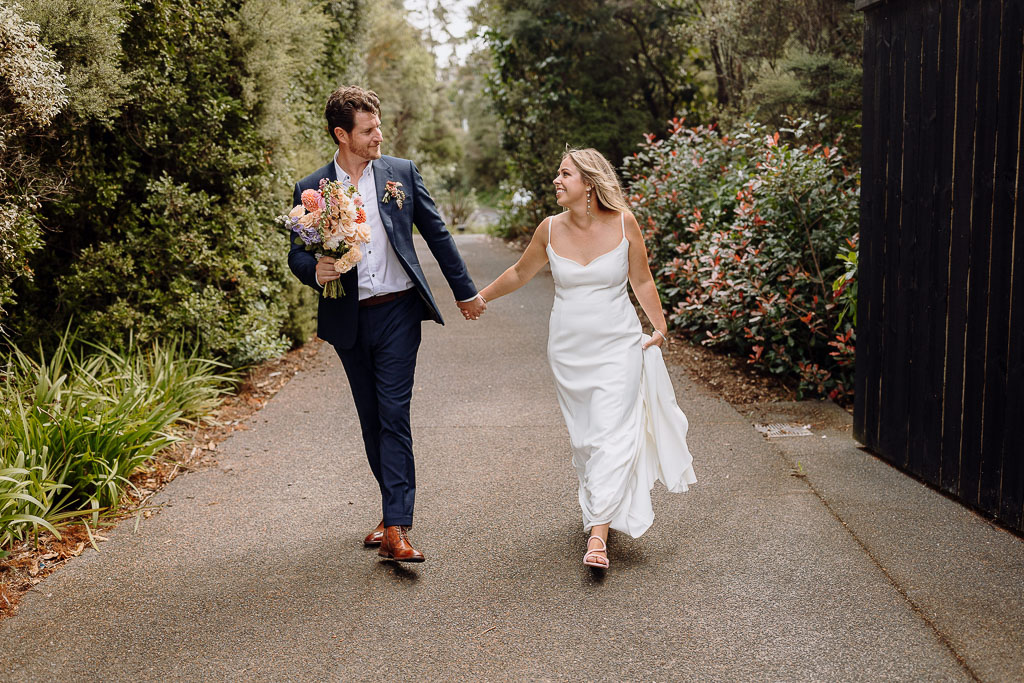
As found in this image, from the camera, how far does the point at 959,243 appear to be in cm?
494

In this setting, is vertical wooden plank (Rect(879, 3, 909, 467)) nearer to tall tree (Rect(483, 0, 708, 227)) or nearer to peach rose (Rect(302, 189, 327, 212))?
peach rose (Rect(302, 189, 327, 212))

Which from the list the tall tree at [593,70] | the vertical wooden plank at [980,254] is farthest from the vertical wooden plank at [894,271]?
the tall tree at [593,70]

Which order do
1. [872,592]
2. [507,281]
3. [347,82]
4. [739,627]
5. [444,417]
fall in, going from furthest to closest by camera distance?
[347,82], [444,417], [507,281], [872,592], [739,627]

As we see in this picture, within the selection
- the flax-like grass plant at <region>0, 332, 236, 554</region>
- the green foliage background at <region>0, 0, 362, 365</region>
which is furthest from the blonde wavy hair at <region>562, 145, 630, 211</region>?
the green foliage background at <region>0, 0, 362, 365</region>

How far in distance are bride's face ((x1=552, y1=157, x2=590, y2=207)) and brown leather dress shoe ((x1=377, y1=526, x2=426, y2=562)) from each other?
1.74 meters

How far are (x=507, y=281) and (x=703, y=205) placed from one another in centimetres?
558

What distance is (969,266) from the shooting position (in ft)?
15.9

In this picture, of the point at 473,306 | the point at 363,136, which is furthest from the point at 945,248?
the point at 363,136

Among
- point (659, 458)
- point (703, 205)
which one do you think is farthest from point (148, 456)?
point (703, 205)

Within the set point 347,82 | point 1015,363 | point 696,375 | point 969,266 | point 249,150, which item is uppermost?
point 347,82

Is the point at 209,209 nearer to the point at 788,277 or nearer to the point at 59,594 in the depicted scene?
the point at 59,594

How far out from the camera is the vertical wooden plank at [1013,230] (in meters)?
4.44

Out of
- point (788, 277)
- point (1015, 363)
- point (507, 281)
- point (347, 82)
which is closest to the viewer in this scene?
point (1015, 363)

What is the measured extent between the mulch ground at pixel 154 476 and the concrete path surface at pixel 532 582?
4.3 inches
